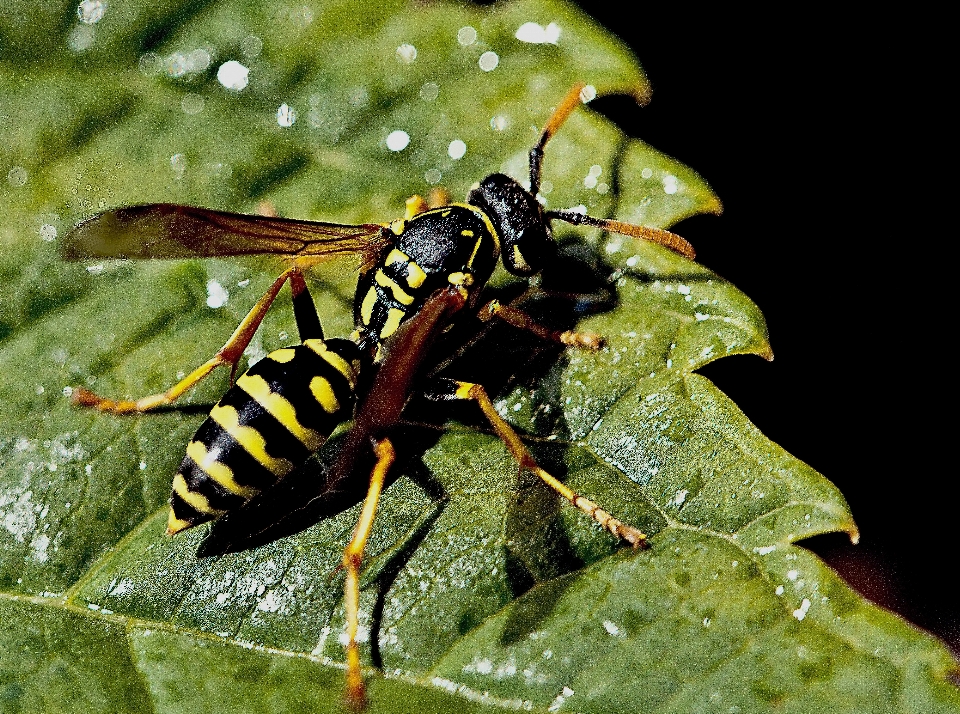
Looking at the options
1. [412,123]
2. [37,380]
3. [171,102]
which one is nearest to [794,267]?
[412,123]

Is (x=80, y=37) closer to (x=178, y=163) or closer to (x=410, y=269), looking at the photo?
(x=178, y=163)

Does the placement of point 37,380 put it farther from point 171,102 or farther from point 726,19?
point 726,19

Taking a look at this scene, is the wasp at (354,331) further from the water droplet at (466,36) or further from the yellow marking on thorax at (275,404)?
the water droplet at (466,36)

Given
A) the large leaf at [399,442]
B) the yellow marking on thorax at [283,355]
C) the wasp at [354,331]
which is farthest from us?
the yellow marking on thorax at [283,355]

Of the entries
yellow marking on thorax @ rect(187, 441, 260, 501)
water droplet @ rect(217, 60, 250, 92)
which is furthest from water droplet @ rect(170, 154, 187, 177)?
yellow marking on thorax @ rect(187, 441, 260, 501)

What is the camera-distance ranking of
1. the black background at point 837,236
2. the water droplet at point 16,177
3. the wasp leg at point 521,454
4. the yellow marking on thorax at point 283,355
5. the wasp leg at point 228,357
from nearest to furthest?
the wasp leg at point 521,454 → the yellow marking on thorax at point 283,355 → the wasp leg at point 228,357 → the water droplet at point 16,177 → the black background at point 837,236

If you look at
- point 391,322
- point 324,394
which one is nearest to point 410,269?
point 391,322

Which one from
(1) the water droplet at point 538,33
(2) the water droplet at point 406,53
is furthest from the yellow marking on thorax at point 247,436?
(1) the water droplet at point 538,33
